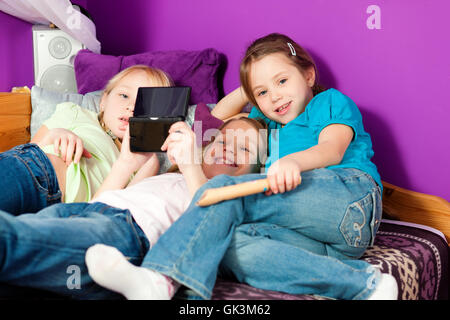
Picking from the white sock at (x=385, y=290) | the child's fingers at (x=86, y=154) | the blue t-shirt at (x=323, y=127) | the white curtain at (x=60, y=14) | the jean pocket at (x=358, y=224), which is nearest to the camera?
the white sock at (x=385, y=290)

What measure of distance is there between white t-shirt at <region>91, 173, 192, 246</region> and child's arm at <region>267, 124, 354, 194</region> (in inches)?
9.6

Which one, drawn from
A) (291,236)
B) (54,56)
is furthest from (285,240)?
(54,56)

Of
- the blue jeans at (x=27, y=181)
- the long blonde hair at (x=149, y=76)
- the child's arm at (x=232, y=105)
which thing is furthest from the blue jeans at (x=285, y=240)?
the long blonde hair at (x=149, y=76)

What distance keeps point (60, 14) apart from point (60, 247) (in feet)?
4.41

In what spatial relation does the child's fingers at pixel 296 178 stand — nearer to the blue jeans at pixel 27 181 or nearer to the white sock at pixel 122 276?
the white sock at pixel 122 276

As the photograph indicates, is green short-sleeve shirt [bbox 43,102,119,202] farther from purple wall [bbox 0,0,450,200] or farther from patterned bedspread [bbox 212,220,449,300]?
purple wall [bbox 0,0,450,200]

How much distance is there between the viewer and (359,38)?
139cm

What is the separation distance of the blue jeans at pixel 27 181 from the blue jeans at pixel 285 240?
45cm

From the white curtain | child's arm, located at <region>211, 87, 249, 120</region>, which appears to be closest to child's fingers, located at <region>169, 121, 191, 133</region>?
child's arm, located at <region>211, 87, 249, 120</region>

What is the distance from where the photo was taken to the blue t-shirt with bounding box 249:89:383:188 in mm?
1122

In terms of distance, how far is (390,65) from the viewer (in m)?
1.35

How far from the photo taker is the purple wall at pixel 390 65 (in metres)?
1.29

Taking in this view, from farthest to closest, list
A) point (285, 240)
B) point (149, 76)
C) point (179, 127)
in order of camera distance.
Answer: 1. point (149, 76)
2. point (179, 127)
3. point (285, 240)

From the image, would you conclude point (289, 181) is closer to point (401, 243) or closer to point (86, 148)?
point (401, 243)
